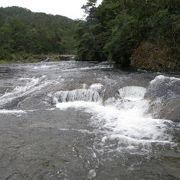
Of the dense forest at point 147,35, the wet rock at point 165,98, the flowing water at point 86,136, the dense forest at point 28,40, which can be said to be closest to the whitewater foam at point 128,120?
the flowing water at point 86,136

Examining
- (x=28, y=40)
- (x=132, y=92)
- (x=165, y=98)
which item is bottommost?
(x=132, y=92)

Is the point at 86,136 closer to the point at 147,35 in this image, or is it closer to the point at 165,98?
the point at 165,98

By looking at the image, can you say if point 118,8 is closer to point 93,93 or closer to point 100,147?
point 93,93

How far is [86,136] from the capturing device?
10828 millimetres

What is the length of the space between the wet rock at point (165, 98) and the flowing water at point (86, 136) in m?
0.35

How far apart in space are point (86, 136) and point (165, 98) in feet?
16.3

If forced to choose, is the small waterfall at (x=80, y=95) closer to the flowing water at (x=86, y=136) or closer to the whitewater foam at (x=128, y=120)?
the flowing water at (x=86, y=136)

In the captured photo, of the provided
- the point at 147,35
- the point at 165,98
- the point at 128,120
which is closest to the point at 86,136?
the point at 128,120

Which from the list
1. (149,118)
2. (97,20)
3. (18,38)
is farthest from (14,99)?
(18,38)

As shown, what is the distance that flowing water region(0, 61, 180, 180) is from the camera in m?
8.12

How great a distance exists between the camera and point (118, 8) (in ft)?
131

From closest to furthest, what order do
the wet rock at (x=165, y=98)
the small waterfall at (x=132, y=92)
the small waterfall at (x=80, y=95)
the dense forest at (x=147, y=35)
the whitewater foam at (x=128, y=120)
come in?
the whitewater foam at (x=128, y=120), the wet rock at (x=165, y=98), the small waterfall at (x=80, y=95), the small waterfall at (x=132, y=92), the dense forest at (x=147, y=35)

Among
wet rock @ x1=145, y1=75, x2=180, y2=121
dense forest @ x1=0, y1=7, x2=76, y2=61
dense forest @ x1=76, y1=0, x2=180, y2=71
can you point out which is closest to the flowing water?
wet rock @ x1=145, y1=75, x2=180, y2=121

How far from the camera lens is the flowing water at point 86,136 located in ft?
26.6
